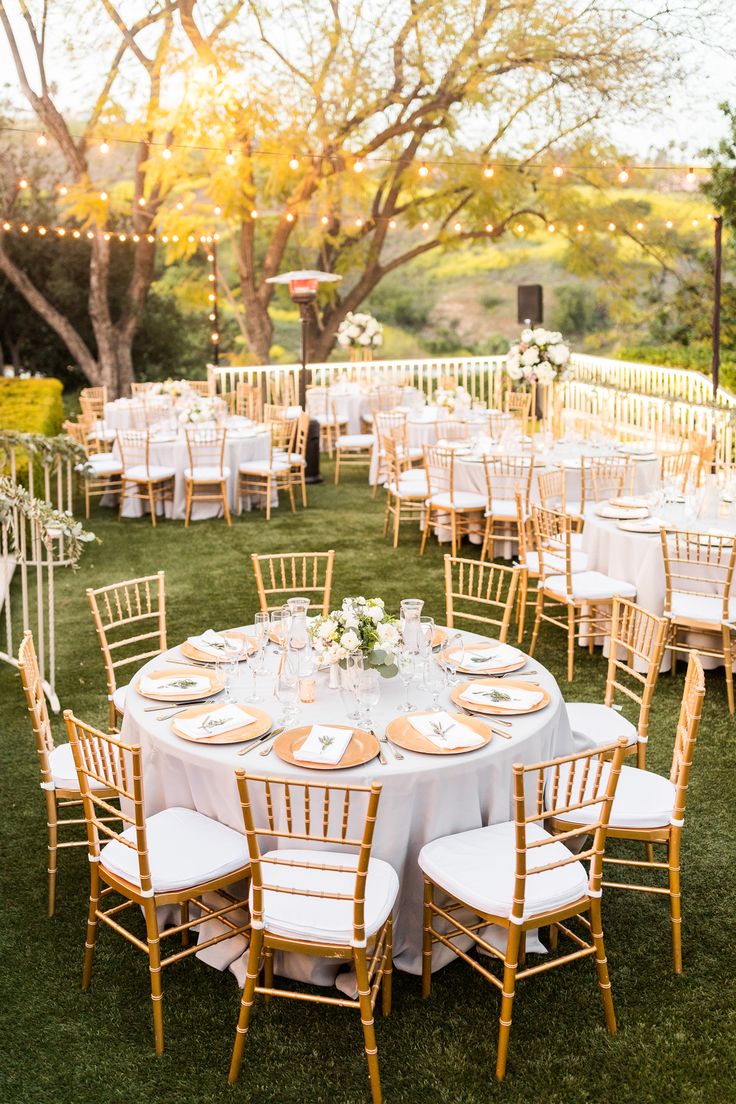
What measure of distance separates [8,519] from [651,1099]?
3546mm

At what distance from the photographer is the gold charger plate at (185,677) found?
3828mm

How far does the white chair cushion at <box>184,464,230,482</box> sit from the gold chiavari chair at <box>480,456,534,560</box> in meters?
2.74

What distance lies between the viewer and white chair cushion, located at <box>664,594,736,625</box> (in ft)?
18.9

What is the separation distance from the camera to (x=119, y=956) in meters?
3.65

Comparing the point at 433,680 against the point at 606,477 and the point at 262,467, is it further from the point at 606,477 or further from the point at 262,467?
the point at 262,467

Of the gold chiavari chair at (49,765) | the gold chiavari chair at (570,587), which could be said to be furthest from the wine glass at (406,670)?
the gold chiavari chair at (570,587)

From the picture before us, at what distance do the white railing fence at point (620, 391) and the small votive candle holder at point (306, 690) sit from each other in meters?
6.37

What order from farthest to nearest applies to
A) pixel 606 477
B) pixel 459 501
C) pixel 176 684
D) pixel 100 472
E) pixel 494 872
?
Answer: pixel 100 472
pixel 459 501
pixel 606 477
pixel 176 684
pixel 494 872

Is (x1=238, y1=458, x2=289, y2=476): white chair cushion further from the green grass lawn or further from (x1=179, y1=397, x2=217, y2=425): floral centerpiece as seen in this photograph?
the green grass lawn

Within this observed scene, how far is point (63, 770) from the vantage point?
4.00 m

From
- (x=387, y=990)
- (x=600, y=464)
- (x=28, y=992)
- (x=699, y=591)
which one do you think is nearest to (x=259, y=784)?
(x=387, y=990)

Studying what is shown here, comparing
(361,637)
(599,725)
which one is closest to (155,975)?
(361,637)

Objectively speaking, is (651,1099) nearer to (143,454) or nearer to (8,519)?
(8,519)

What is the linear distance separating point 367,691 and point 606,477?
17.4 ft
